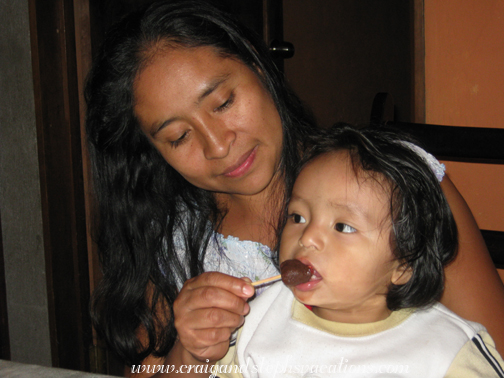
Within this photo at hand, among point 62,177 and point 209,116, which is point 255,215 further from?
point 62,177

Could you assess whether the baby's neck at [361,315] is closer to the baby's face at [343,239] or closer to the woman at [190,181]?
the baby's face at [343,239]

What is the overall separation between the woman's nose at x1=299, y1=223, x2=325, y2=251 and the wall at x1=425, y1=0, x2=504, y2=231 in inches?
76.9

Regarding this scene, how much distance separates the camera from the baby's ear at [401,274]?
0.96m

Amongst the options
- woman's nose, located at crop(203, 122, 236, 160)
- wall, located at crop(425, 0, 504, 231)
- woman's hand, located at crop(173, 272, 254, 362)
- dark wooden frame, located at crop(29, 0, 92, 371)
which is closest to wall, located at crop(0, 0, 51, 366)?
dark wooden frame, located at crop(29, 0, 92, 371)

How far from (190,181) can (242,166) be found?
185 millimetres

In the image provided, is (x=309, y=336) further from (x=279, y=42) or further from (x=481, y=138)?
(x=279, y=42)

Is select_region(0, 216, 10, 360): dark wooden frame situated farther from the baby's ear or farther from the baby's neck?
the baby's ear

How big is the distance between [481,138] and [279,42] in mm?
1131

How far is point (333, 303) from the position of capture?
932mm

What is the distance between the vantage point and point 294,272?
0.86 m

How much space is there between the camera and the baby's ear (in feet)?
3.16

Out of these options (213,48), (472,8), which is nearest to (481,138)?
(213,48)

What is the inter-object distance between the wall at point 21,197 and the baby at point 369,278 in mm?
1284

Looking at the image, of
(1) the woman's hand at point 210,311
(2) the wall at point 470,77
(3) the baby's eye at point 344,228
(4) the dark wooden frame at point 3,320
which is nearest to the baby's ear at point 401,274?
(3) the baby's eye at point 344,228
